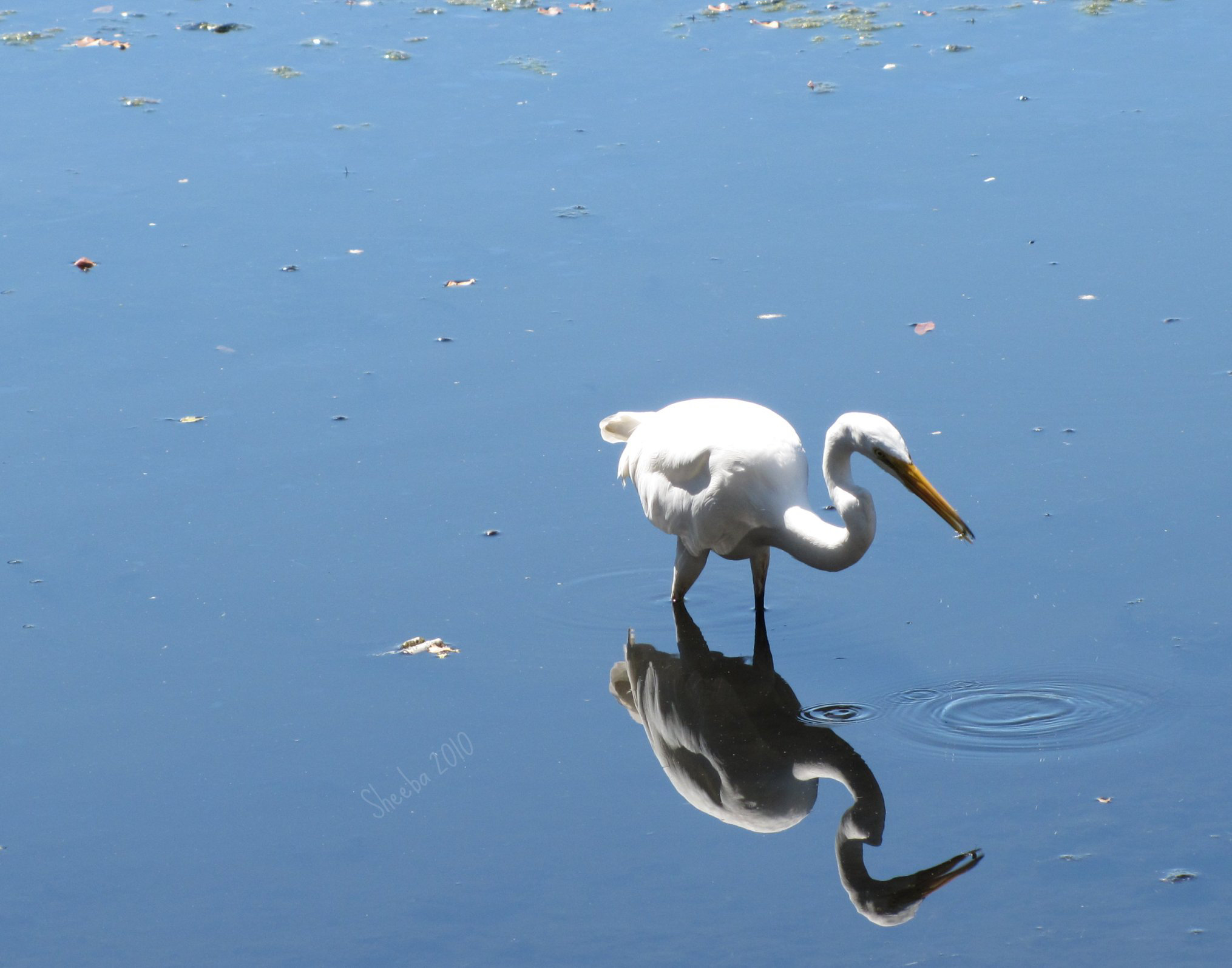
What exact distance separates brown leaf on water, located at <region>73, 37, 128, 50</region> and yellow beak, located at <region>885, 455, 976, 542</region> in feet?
33.2

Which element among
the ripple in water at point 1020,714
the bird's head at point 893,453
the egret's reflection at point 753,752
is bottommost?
the egret's reflection at point 753,752

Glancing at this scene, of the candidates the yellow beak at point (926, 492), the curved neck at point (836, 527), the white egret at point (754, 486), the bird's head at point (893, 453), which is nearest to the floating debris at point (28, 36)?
the white egret at point (754, 486)

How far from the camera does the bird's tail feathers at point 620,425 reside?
6418 mm

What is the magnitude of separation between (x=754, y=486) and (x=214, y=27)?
392 inches

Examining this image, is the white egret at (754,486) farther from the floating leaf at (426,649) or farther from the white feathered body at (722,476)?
the floating leaf at (426,649)

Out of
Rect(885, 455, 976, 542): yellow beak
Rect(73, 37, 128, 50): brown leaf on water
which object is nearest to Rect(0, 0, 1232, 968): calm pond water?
Rect(885, 455, 976, 542): yellow beak

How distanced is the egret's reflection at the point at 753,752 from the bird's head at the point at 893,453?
2.68ft

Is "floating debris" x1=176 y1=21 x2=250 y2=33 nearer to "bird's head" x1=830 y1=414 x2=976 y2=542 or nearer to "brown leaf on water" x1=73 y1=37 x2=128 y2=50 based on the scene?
"brown leaf on water" x1=73 y1=37 x2=128 y2=50

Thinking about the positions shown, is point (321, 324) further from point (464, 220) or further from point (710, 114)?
point (710, 114)

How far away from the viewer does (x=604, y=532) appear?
6449 mm

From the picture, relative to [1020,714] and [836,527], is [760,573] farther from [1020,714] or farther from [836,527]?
[1020,714]

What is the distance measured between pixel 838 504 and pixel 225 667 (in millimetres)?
2274

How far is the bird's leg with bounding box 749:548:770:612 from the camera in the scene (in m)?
5.90

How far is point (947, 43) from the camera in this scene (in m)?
12.1
